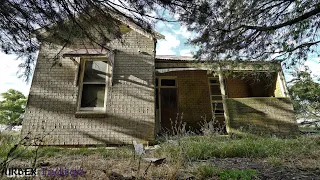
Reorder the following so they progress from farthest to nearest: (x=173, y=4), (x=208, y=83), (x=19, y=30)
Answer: (x=208, y=83) → (x=19, y=30) → (x=173, y=4)

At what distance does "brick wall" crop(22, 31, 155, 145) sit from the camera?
6.11 metres

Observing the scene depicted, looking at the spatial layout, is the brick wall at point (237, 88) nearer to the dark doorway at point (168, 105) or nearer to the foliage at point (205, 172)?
the dark doorway at point (168, 105)

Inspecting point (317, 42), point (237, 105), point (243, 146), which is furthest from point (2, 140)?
point (317, 42)

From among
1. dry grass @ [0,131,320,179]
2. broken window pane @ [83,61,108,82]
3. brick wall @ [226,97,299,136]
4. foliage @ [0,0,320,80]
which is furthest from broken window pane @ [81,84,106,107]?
brick wall @ [226,97,299,136]

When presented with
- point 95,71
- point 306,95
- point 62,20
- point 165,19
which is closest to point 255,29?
point 165,19

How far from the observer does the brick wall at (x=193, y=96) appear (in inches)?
351

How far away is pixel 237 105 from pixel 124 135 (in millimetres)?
4166

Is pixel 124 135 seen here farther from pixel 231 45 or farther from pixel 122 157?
pixel 231 45

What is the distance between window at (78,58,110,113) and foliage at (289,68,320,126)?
12028 mm

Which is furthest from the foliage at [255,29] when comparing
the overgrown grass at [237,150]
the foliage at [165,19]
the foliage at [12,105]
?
the foliage at [12,105]

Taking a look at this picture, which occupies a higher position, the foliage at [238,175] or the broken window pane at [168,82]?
the broken window pane at [168,82]

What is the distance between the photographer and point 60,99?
6422mm

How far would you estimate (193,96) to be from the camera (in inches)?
363

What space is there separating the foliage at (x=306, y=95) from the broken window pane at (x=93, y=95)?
12.2m
